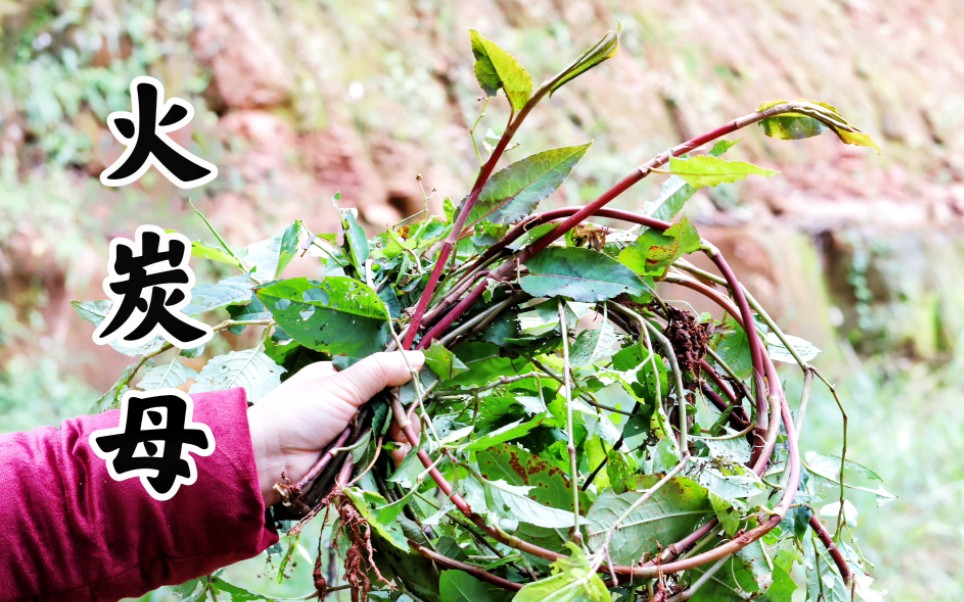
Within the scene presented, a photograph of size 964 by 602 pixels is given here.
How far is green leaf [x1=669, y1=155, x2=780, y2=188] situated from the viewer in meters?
0.61

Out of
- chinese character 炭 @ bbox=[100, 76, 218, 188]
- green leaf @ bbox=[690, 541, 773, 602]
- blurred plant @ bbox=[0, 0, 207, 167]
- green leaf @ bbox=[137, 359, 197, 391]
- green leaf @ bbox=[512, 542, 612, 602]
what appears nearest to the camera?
green leaf @ bbox=[512, 542, 612, 602]

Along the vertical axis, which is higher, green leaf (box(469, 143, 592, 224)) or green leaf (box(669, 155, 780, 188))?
green leaf (box(469, 143, 592, 224))

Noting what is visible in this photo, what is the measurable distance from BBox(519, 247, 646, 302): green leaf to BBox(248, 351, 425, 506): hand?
105 mm

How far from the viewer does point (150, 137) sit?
922mm

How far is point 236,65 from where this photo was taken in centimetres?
265

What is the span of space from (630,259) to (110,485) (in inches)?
16.3

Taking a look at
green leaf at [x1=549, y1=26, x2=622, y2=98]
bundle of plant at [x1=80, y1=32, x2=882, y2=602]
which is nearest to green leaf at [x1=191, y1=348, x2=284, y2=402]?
bundle of plant at [x1=80, y1=32, x2=882, y2=602]

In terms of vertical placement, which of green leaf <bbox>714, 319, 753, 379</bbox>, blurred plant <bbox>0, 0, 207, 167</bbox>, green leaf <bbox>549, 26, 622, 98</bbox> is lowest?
green leaf <bbox>714, 319, 753, 379</bbox>

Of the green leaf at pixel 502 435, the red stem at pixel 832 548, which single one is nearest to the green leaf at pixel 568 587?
the green leaf at pixel 502 435

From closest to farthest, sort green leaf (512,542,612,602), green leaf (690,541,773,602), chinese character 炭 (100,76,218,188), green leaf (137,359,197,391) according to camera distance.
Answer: green leaf (512,542,612,602) < green leaf (690,541,773,602) < green leaf (137,359,197,391) < chinese character 炭 (100,76,218,188)

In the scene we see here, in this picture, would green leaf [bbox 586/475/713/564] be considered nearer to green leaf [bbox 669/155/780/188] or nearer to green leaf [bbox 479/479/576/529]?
green leaf [bbox 479/479/576/529]

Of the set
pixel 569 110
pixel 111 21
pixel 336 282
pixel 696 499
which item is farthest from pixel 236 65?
pixel 696 499

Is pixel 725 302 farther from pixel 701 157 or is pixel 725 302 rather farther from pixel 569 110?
pixel 569 110

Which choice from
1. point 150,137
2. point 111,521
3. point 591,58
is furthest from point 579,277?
point 150,137
